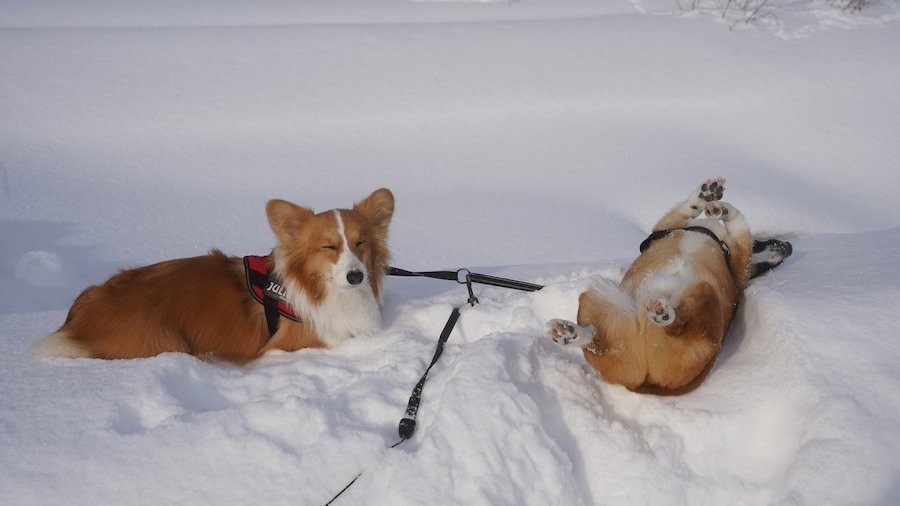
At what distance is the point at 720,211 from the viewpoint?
8.93ft

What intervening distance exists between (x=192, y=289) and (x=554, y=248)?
1.97 metres

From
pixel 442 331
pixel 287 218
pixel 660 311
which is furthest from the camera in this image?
pixel 287 218

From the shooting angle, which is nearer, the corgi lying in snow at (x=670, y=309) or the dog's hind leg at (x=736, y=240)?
the corgi lying in snow at (x=670, y=309)

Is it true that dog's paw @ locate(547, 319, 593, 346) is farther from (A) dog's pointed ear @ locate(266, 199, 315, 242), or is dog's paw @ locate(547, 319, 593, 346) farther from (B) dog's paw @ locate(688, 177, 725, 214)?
(A) dog's pointed ear @ locate(266, 199, 315, 242)

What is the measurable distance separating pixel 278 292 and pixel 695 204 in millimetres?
1806

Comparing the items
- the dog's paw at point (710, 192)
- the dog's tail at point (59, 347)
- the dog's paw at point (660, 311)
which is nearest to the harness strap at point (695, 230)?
the dog's paw at point (710, 192)

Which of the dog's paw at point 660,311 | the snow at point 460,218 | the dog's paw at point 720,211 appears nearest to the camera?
the snow at point 460,218

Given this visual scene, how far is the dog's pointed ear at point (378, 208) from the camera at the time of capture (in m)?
2.80

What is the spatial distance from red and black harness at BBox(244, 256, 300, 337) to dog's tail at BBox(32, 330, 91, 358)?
Result: 65 centimetres

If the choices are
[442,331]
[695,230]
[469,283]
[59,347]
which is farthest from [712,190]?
[59,347]

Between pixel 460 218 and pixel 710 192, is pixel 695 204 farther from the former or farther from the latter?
pixel 460 218

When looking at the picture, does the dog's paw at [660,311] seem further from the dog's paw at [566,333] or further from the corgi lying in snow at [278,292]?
the corgi lying in snow at [278,292]

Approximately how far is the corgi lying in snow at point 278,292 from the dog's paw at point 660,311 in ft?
3.62

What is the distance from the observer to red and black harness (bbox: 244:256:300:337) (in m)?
2.71
